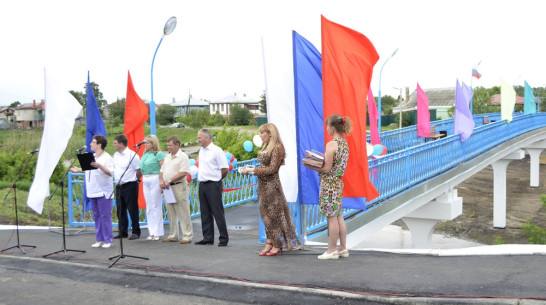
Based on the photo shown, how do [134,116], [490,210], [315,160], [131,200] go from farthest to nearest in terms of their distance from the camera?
[490,210] < [134,116] < [131,200] < [315,160]

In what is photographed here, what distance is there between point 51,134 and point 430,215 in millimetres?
12689

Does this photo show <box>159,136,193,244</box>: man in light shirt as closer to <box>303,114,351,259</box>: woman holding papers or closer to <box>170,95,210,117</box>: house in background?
<box>303,114,351,259</box>: woman holding papers

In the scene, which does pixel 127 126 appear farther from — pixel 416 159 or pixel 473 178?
pixel 473 178

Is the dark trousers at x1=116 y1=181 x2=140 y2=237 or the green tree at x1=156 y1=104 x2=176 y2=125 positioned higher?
the green tree at x1=156 y1=104 x2=176 y2=125

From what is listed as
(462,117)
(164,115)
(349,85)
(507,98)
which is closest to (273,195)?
(349,85)

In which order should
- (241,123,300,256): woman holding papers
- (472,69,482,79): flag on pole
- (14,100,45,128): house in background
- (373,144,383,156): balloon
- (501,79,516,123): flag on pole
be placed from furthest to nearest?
(14,100,45,128): house in background, (472,69,482,79): flag on pole, (501,79,516,123): flag on pole, (373,144,383,156): balloon, (241,123,300,256): woman holding papers

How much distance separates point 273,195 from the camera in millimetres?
6816

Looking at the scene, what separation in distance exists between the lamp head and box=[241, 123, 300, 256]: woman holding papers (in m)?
4.39

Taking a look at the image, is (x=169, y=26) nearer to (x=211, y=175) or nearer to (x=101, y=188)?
(x=101, y=188)

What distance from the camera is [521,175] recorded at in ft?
152

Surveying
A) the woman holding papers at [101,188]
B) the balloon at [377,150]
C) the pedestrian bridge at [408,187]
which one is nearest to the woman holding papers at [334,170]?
the pedestrian bridge at [408,187]

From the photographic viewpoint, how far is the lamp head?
33.2ft

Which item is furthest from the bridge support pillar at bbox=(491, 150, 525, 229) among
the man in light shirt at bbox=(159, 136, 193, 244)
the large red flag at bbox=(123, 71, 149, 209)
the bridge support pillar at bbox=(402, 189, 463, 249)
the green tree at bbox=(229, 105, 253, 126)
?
the green tree at bbox=(229, 105, 253, 126)

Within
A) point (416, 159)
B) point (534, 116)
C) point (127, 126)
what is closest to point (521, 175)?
point (534, 116)
